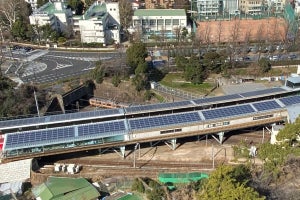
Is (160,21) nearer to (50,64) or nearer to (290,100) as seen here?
(50,64)

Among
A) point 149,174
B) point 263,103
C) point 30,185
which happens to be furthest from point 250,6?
point 30,185

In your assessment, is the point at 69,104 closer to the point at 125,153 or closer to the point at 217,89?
the point at 125,153

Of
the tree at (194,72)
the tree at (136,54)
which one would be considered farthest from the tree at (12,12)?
the tree at (194,72)

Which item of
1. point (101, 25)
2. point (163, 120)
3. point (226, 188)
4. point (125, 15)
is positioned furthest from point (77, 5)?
point (226, 188)

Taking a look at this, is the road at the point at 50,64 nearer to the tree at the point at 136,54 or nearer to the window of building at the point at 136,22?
the tree at the point at 136,54

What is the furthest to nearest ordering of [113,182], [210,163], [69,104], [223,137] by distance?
[69,104], [223,137], [210,163], [113,182]
